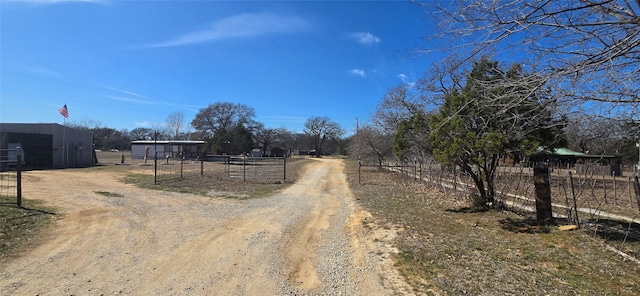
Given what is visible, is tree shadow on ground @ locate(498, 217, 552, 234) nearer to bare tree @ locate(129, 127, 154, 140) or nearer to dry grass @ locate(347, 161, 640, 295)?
dry grass @ locate(347, 161, 640, 295)

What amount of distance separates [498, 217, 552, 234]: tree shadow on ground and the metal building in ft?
109

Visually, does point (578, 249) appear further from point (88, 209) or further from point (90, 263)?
point (88, 209)

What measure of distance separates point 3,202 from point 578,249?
47.6 feet

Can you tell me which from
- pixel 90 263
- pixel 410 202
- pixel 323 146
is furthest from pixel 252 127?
pixel 90 263

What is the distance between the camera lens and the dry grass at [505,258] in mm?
4473

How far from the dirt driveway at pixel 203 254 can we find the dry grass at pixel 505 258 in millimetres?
599

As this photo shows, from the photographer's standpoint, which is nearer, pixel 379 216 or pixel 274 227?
pixel 274 227

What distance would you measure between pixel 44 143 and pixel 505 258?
37345mm

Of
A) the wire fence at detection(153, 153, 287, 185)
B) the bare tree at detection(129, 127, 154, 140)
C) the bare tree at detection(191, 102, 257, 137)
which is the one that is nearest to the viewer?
the wire fence at detection(153, 153, 287, 185)

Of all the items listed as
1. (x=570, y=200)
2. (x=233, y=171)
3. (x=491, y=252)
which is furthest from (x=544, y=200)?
(x=233, y=171)

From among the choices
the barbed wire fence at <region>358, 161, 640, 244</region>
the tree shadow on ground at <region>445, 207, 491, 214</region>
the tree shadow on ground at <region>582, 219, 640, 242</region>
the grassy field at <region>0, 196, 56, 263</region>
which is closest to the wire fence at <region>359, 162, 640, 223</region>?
the barbed wire fence at <region>358, 161, 640, 244</region>

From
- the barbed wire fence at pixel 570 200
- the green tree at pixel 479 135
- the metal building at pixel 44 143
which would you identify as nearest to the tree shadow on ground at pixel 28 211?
the green tree at pixel 479 135

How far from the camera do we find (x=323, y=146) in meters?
102

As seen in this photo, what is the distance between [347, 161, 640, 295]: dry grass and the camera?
447 cm
